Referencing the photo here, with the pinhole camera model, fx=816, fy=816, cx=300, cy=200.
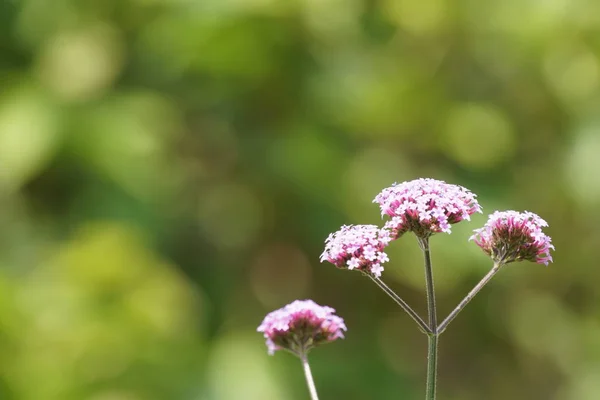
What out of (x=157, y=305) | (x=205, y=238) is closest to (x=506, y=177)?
(x=205, y=238)

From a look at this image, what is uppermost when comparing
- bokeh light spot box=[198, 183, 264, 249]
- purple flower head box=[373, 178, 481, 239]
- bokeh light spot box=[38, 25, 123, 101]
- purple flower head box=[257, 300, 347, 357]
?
bokeh light spot box=[38, 25, 123, 101]

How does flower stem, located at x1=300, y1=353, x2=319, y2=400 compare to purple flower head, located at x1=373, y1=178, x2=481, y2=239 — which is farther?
purple flower head, located at x1=373, y1=178, x2=481, y2=239

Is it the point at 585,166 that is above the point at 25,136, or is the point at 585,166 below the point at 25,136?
below

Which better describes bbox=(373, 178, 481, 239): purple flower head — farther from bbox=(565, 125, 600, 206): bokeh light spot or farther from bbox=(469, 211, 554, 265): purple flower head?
bbox=(565, 125, 600, 206): bokeh light spot

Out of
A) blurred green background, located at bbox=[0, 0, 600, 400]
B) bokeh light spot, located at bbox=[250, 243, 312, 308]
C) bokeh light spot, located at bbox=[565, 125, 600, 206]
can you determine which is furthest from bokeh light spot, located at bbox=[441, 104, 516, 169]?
bokeh light spot, located at bbox=[250, 243, 312, 308]

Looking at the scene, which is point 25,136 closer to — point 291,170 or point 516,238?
point 291,170

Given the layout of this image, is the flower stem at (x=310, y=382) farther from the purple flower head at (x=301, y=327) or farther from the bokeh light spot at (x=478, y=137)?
the bokeh light spot at (x=478, y=137)

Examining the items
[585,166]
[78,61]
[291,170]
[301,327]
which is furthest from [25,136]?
[301,327]
